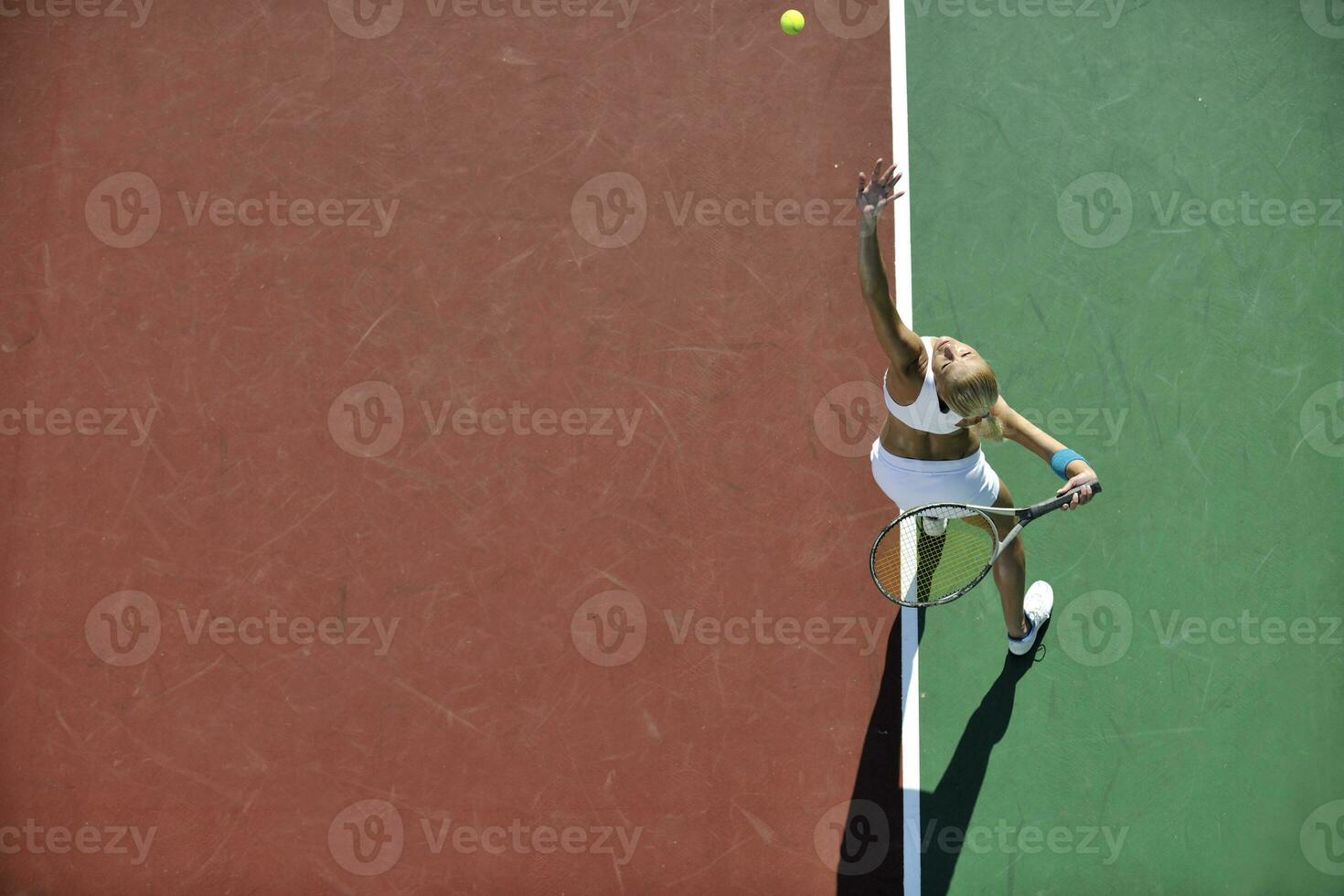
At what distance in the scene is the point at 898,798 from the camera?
5805 mm

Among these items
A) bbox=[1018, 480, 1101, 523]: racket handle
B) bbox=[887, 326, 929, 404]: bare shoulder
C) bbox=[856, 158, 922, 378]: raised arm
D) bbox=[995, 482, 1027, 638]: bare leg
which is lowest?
bbox=[995, 482, 1027, 638]: bare leg

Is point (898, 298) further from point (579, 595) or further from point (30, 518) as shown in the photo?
point (30, 518)

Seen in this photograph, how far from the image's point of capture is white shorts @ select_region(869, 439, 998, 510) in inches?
200

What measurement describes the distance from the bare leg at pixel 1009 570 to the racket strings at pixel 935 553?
8.9 inches

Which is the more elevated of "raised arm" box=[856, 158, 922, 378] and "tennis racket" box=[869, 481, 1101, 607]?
"raised arm" box=[856, 158, 922, 378]

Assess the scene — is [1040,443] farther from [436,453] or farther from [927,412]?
[436,453]

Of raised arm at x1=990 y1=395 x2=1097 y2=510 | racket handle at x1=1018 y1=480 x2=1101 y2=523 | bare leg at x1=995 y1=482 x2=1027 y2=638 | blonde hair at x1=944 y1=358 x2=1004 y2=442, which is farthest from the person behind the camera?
bare leg at x1=995 y1=482 x2=1027 y2=638

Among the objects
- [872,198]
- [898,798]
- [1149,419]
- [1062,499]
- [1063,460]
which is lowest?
[898,798]

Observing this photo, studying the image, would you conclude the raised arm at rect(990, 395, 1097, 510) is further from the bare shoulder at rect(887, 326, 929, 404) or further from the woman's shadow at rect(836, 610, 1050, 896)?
the woman's shadow at rect(836, 610, 1050, 896)

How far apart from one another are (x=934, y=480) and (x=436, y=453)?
2629 mm

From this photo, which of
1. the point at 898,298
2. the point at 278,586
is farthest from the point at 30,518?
the point at 898,298

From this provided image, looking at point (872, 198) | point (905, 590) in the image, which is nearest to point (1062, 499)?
point (905, 590)

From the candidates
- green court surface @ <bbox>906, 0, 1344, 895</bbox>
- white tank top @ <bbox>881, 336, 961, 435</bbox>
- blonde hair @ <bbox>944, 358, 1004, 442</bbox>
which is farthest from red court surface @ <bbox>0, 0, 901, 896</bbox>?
blonde hair @ <bbox>944, 358, 1004, 442</bbox>

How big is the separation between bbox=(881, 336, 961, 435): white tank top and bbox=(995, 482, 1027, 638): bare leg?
69cm
